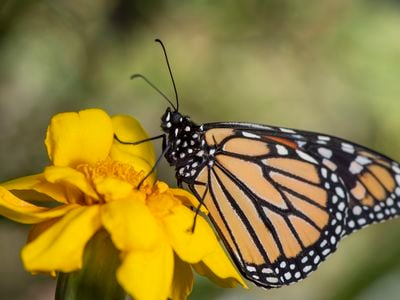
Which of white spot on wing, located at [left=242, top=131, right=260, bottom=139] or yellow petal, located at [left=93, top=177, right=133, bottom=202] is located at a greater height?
white spot on wing, located at [left=242, top=131, right=260, bottom=139]

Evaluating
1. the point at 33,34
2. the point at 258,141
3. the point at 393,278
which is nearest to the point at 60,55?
the point at 33,34

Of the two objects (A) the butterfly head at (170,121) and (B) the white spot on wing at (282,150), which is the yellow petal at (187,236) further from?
(B) the white spot on wing at (282,150)

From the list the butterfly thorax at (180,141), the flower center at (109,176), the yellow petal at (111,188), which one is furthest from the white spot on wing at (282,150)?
the yellow petal at (111,188)

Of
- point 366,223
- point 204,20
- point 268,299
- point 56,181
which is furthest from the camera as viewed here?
point 204,20

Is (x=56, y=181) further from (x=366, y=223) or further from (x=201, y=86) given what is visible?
(x=201, y=86)

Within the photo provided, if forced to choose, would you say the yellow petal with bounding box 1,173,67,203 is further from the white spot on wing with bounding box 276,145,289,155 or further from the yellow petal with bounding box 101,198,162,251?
the white spot on wing with bounding box 276,145,289,155

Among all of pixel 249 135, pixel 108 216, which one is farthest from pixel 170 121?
pixel 108 216

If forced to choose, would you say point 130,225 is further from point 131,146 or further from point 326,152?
point 326,152

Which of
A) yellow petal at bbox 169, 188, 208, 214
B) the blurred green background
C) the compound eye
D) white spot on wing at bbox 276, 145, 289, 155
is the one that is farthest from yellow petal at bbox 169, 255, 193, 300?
the blurred green background
